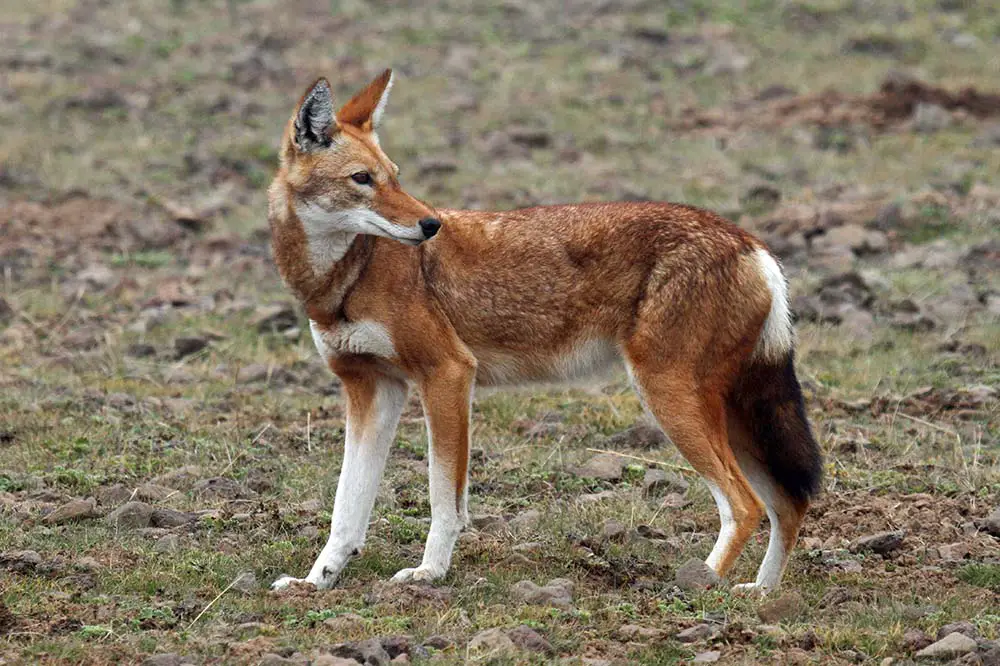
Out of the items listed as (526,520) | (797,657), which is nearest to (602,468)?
(526,520)

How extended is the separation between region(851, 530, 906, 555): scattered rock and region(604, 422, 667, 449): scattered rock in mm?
1893

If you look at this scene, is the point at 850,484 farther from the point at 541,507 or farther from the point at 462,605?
the point at 462,605

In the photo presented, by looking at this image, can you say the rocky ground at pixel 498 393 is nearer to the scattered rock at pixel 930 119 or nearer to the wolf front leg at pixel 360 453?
the scattered rock at pixel 930 119

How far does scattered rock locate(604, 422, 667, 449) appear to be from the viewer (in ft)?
30.1

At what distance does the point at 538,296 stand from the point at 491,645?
201cm

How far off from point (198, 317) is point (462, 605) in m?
5.79

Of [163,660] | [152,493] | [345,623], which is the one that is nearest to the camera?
[163,660]

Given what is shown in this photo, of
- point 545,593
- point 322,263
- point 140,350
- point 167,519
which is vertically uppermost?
point 322,263

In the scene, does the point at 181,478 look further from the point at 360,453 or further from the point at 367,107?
Result: the point at 367,107

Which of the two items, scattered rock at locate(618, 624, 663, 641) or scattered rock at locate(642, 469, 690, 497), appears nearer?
scattered rock at locate(618, 624, 663, 641)

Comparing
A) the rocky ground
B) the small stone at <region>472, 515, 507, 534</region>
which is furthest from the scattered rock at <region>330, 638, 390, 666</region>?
the small stone at <region>472, 515, 507, 534</region>

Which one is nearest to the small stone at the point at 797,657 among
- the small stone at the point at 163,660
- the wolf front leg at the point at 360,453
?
the wolf front leg at the point at 360,453

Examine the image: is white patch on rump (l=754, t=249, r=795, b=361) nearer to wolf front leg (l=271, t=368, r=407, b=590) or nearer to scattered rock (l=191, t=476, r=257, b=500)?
wolf front leg (l=271, t=368, r=407, b=590)

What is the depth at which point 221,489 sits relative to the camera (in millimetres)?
8148
